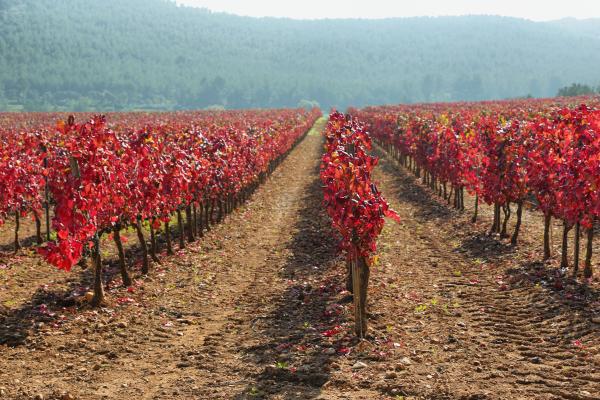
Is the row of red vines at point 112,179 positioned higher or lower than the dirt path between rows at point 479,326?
higher

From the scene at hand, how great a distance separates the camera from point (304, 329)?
12.0 metres

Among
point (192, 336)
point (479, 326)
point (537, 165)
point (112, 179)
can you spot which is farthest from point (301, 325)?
point (537, 165)

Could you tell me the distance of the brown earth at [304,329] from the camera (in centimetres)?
929

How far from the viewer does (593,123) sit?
13945mm

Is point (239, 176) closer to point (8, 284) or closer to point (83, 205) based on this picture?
point (8, 284)

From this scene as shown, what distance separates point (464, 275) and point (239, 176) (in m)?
13.2

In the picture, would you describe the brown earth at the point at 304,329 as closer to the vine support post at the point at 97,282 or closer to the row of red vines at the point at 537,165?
the vine support post at the point at 97,282

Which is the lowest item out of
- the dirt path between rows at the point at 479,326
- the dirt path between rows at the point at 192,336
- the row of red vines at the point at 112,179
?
the dirt path between rows at the point at 192,336

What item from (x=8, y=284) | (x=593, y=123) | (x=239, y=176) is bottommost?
(x=8, y=284)

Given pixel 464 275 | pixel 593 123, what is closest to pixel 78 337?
pixel 464 275

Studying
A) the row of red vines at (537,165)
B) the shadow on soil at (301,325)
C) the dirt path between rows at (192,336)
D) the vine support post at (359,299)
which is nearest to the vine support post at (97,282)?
the dirt path between rows at (192,336)

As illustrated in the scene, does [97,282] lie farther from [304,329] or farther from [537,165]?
[537,165]

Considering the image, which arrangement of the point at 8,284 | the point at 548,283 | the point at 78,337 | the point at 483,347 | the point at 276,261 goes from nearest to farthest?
the point at 483,347, the point at 78,337, the point at 548,283, the point at 8,284, the point at 276,261

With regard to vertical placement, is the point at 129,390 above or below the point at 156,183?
below
